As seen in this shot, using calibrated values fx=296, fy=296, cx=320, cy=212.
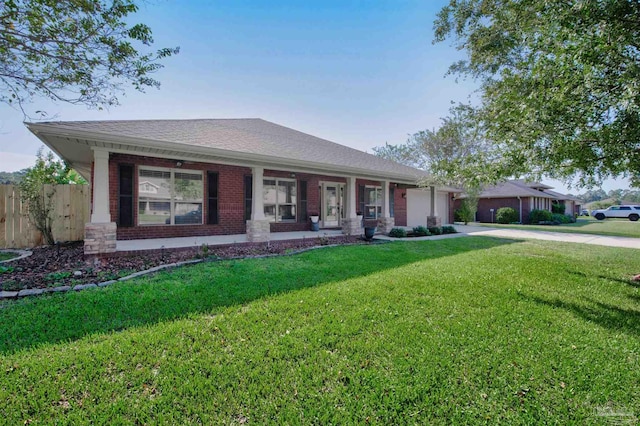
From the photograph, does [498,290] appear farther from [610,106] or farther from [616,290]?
[610,106]

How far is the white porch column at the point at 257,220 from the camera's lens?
31.9 feet

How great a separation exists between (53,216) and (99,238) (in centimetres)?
356

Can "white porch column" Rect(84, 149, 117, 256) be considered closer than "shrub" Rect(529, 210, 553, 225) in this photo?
Yes

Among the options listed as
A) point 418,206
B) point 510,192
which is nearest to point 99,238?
point 418,206

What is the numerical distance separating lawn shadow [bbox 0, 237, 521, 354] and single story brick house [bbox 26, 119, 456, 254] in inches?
119

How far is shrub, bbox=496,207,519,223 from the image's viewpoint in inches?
A: 1043

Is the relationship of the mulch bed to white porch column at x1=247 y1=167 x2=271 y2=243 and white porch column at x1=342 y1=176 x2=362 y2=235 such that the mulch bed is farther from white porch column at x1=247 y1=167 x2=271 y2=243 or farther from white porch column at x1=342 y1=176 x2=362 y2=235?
white porch column at x1=342 y1=176 x2=362 y2=235

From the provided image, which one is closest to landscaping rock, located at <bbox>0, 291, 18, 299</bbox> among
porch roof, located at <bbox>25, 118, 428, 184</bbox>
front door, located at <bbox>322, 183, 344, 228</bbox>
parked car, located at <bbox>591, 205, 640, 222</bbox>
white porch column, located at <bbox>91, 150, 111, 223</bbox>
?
white porch column, located at <bbox>91, 150, 111, 223</bbox>

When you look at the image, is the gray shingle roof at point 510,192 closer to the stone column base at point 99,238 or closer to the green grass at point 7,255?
the stone column base at point 99,238

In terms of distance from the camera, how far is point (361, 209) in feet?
51.2

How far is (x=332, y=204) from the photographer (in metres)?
15.0

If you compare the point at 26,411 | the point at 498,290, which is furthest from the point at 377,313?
the point at 26,411

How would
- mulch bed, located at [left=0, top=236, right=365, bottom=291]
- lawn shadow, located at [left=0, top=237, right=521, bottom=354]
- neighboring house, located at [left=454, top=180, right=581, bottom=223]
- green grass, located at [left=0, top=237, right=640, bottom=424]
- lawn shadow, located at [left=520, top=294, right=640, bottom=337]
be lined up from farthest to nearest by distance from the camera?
neighboring house, located at [left=454, top=180, right=581, bottom=223]
mulch bed, located at [left=0, top=236, right=365, bottom=291]
lawn shadow, located at [left=520, top=294, right=640, bottom=337]
lawn shadow, located at [left=0, top=237, right=521, bottom=354]
green grass, located at [left=0, top=237, right=640, bottom=424]

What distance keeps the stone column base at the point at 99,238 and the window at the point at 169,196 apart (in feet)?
7.86
